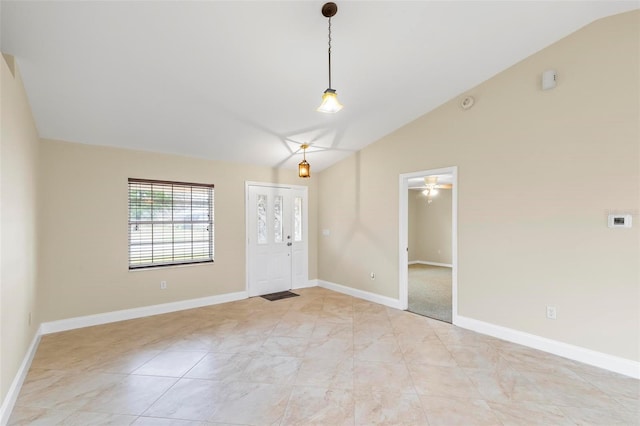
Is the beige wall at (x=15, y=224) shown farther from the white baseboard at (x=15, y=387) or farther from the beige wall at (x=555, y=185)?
the beige wall at (x=555, y=185)

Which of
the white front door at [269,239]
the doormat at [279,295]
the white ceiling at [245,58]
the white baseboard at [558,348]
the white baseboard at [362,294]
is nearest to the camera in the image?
the white ceiling at [245,58]

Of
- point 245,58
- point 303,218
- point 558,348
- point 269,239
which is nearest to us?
point 245,58

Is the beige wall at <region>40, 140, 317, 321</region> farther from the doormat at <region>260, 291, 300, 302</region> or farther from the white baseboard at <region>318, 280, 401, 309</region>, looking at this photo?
the white baseboard at <region>318, 280, 401, 309</region>

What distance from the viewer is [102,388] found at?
8.38ft

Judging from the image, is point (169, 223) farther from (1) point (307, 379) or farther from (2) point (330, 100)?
(2) point (330, 100)

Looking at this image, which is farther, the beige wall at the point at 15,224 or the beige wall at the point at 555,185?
the beige wall at the point at 555,185

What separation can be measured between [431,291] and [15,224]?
→ 20.0 ft

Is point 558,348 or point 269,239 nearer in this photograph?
point 558,348

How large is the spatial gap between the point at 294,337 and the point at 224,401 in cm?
136

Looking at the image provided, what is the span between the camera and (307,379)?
270 cm

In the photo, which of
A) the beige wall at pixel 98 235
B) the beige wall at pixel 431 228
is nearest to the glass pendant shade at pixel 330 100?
the beige wall at pixel 98 235

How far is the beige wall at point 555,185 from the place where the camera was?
2.85m

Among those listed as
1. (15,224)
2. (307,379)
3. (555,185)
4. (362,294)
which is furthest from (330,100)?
(362,294)

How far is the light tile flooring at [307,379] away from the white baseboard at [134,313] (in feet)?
0.50
